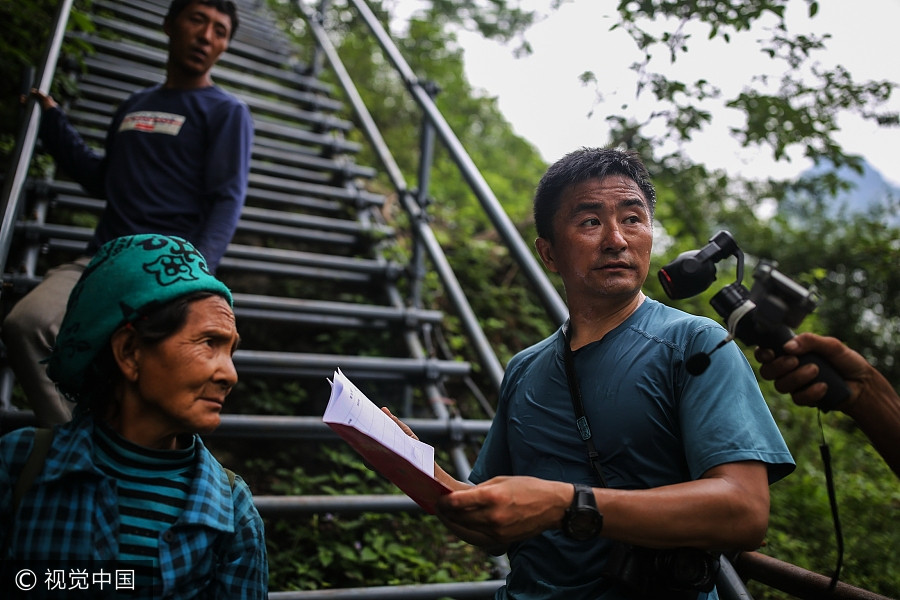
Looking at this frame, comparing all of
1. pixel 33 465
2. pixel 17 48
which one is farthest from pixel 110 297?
pixel 17 48

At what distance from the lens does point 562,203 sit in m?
1.75

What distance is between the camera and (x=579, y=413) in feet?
4.90

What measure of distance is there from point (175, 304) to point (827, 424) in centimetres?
547

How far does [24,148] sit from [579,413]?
212cm

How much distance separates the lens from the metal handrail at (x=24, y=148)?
206cm

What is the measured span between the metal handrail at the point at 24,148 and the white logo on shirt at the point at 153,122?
0.99 feet

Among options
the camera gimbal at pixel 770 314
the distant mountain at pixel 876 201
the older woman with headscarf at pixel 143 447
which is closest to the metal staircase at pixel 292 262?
the older woman with headscarf at pixel 143 447

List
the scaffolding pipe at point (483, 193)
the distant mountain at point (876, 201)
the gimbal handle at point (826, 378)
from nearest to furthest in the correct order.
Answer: the gimbal handle at point (826, 378) < the scaffolding pipe at point (483, 193) < the distant mountain at point (876, 201)

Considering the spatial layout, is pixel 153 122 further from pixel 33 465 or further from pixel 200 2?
pixel 33 465

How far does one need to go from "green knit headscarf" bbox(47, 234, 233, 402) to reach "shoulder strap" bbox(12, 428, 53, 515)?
0.12 m

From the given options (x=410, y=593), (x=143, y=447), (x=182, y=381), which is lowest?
(x=410, y=593)

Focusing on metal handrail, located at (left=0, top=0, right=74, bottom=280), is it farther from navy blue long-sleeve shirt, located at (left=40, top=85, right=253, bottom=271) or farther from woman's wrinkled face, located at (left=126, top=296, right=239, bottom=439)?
woman's wrinkled face, located at (left=126, top=296, right=239, bottom=439)

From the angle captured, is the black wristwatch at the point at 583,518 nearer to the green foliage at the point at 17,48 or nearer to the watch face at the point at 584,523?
the watch face at the point at 584,523

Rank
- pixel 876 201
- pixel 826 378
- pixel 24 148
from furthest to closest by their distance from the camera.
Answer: pixel 876 201 → pixel 24 148 → pixel 826 378
